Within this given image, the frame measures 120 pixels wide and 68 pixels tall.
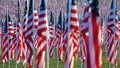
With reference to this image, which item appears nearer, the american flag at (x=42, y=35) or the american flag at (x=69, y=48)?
the american flag at (x=69, y=48)

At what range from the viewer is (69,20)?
17.4 metres

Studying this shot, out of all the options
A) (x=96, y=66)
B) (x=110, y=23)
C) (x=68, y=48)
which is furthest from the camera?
(x=110, y=23)

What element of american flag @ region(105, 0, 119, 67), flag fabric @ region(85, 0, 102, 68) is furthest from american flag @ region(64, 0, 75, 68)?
flag fabric @ region(85, 0, 102, 68)

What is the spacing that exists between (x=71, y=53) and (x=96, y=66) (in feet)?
15.8

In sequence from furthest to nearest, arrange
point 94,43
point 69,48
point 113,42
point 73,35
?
point 113,42 → point 73,35 → point 69,48 → point 94,43

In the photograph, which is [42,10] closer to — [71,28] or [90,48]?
[71,28]

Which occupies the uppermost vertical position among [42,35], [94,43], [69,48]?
[42,35]

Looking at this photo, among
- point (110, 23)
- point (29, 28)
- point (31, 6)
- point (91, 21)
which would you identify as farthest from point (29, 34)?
point (91, 21)

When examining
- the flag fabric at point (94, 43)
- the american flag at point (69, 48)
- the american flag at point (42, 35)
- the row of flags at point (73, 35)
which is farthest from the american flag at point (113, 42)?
the flag fabric at point (94, 43)

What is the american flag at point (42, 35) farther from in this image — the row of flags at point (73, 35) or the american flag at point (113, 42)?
the american flag at point (113, 42)

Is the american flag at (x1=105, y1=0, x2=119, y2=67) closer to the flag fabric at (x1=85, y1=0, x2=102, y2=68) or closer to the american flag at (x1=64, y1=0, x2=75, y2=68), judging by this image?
the american flag at (x1=64, y1=0, x2=75, y2=68)

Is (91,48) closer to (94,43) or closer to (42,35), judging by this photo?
(94,43)

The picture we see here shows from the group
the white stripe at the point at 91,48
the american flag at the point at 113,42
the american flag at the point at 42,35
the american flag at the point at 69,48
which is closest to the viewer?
the white stripe at the point at 91,48

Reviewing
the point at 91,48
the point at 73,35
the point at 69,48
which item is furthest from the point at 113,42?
the point at 91,48
